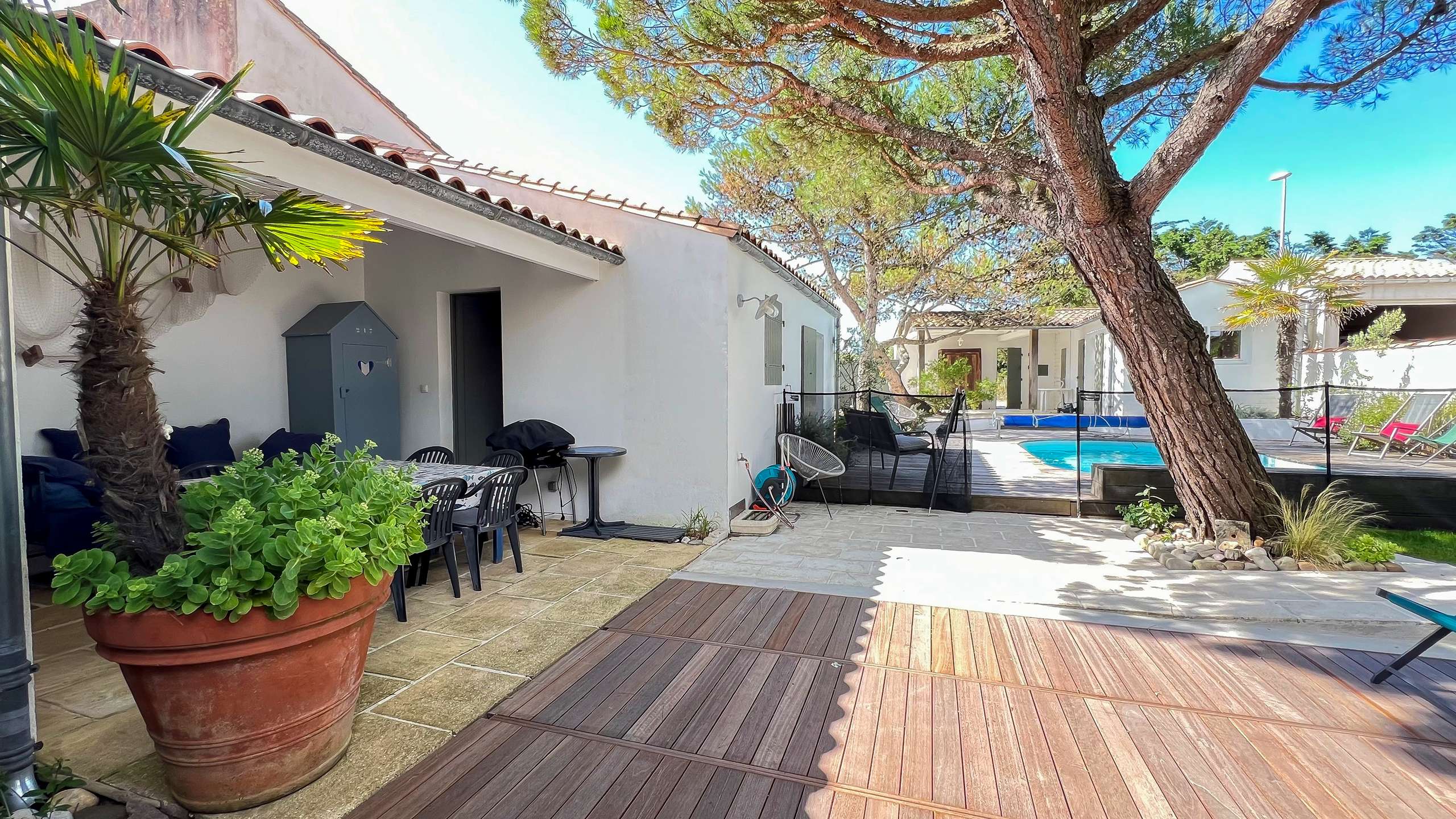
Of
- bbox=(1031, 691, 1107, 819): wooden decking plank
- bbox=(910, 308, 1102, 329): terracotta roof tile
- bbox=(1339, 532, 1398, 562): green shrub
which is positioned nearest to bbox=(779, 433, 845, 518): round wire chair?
bbox=(1031, 691, 1107, 819): wooden decking plank

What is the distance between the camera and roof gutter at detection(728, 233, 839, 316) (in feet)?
17.8

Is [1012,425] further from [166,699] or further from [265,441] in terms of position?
[166,699]

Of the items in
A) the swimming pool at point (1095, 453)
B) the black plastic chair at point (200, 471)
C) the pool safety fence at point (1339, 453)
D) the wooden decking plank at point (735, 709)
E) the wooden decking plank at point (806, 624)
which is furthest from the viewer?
the swimming pool at point (1095, 453)

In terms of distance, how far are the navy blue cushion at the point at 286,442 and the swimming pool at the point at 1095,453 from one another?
801cm

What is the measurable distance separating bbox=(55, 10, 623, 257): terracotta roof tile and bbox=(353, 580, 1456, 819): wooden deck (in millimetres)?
2682

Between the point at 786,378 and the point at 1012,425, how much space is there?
32.0 ft

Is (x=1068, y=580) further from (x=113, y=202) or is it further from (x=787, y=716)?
(x=113, y=202)

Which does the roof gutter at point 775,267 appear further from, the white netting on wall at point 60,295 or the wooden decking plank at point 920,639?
the white netting on wall at point 60,295

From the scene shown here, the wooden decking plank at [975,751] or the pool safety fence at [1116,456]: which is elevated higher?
the pool safety fence at [1116,456]

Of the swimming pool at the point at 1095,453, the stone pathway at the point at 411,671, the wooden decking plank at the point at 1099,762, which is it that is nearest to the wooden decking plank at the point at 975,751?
the wooden decking plank at the point at 1099,762

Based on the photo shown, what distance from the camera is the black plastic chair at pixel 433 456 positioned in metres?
5.16

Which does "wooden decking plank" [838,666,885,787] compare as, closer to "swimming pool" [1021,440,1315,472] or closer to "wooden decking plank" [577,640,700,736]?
"wooden decking plank" [577,640,700,736]

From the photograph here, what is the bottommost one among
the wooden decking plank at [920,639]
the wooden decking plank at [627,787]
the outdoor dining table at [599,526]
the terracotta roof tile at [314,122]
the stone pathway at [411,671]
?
the wooden decking plank at [920,639]

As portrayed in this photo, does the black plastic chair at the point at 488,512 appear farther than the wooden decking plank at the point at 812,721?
Yes
